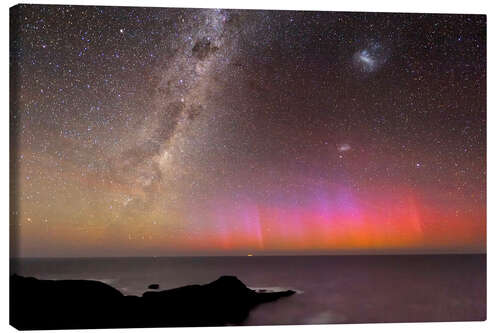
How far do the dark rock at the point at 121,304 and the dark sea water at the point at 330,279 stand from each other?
59mm

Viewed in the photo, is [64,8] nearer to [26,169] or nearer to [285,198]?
[26,169]

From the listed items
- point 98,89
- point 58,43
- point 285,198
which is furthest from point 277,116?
point 58,43

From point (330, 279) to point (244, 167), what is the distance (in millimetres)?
1084

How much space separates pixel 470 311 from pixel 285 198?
68.6 inches

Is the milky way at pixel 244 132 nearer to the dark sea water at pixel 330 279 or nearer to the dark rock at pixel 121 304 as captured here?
the dark sea water at pixel 330 279

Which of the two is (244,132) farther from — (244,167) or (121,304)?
(121,304)

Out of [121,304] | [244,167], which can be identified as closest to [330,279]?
[244,167]

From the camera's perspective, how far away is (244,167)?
4.69m

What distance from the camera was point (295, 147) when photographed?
4.76 meters

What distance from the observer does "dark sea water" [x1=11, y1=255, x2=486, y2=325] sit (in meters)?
4.51

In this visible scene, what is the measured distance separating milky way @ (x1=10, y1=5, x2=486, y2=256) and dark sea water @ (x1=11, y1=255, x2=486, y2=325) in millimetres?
109

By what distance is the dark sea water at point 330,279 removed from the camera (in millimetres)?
4512

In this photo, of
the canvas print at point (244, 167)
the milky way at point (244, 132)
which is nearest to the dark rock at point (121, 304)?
the canvas print at point (244, 167)

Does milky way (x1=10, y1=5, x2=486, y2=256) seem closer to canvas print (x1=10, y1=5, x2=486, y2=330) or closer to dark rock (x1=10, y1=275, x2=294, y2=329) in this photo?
canvas print (x1=10, y1=5, x2=486, y2=330)
